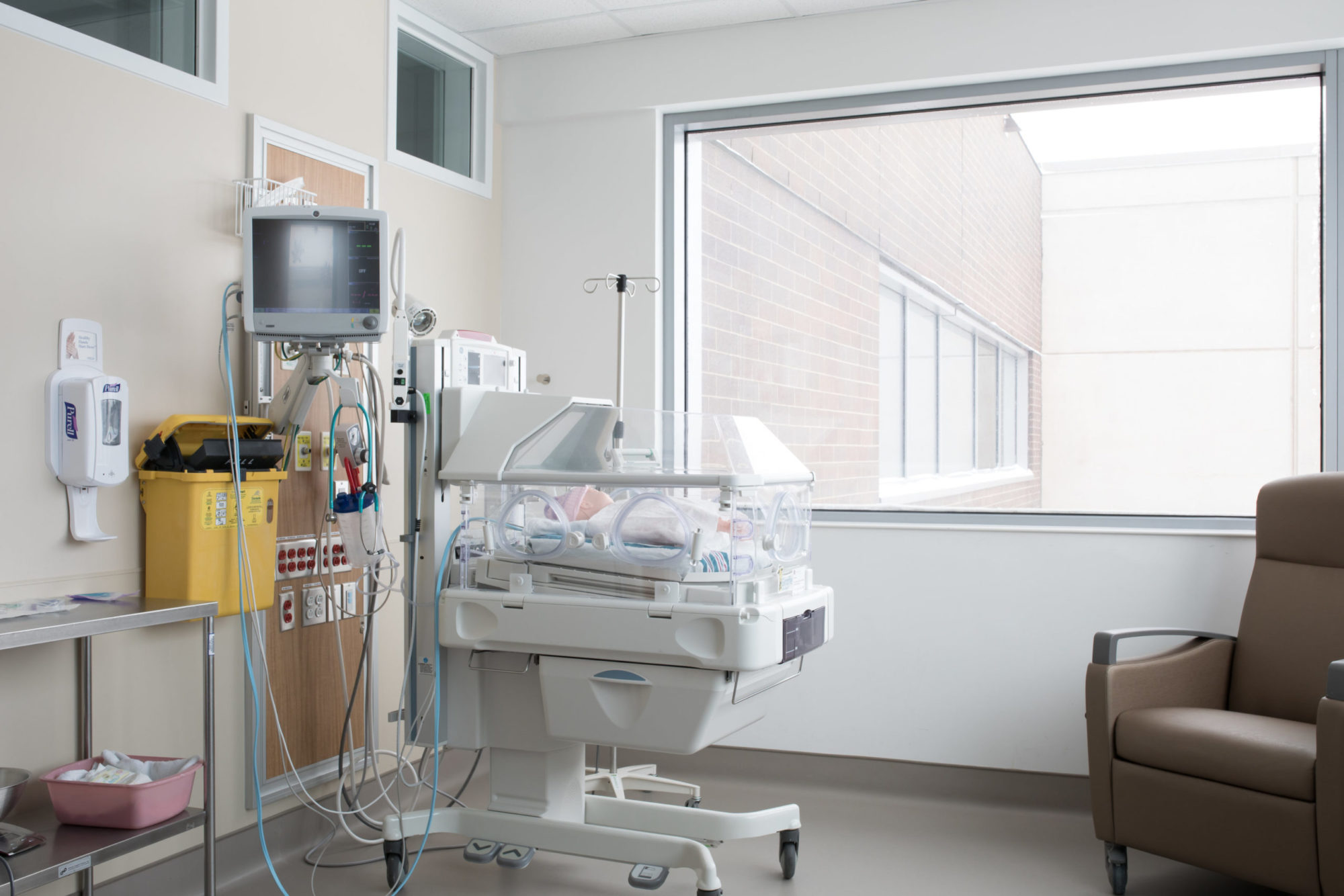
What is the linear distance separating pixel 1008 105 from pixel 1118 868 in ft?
8.22

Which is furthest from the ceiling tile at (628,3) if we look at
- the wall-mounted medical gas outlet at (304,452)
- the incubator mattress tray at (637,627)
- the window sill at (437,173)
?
the incubator mattress tray at (637,627)

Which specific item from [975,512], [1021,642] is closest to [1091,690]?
[1021,642]

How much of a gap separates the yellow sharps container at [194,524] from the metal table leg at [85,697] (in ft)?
0.58

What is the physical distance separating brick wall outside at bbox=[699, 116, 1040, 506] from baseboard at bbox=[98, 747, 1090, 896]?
97cm

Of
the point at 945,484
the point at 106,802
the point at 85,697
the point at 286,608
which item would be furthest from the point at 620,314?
the point at 106,802

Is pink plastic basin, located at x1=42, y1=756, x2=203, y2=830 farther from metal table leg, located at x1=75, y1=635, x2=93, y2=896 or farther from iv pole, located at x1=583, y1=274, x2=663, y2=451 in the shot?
iv pole, located at x1=583, y1=274, x2=663, y2=451

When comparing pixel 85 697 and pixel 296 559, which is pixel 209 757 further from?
pixel 296 559

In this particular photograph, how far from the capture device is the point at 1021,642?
3486 mm

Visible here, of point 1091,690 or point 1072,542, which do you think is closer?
point 1091,690

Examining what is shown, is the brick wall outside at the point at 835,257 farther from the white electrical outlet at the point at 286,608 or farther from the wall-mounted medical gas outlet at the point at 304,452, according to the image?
the white electrical outlet at the point at 286,608

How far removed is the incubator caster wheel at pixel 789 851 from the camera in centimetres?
282

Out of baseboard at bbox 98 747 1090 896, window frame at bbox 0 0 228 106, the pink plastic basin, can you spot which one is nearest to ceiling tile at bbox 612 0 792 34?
window frame at bbox 0 0 228 106

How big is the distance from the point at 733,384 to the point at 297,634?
1881 mm

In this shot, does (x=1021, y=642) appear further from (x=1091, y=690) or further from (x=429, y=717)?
(x=429, y=717)
